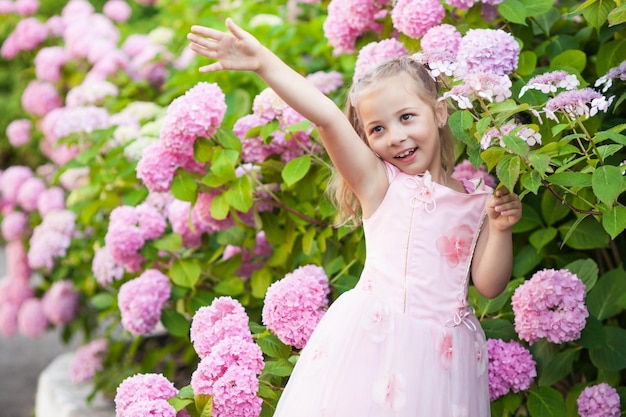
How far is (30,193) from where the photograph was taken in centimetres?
431

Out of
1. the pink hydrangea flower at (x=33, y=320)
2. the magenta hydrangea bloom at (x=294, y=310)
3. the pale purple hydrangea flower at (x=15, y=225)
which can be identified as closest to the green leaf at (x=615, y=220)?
the magenta hydrangea bloom at (x=294, y=310)

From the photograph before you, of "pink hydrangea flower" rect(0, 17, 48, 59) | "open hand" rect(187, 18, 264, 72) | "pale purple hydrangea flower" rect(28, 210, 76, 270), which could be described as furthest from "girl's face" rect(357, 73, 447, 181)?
"pink hydrangea flower" rect(0, 17, 48, 59)

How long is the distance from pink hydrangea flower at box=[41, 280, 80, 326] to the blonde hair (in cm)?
231

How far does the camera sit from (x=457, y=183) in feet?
6.49

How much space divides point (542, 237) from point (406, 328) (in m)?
A: 0.64

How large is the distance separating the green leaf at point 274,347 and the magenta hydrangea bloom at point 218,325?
0.17ft

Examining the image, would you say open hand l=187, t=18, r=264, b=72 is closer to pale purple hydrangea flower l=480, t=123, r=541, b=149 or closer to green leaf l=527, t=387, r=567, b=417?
pale purple hydrangea flower l=480, t=123, r=541, b=149

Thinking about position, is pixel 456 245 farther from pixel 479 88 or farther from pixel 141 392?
pixel 141 392

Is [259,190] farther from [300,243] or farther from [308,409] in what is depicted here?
[308,409]

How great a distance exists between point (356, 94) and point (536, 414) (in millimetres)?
858

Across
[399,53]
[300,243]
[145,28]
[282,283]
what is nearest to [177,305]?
[300,243]

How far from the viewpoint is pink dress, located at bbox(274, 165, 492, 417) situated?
1765mm

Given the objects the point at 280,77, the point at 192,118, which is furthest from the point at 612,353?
the point at 192,118

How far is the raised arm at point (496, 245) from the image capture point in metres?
1.78
